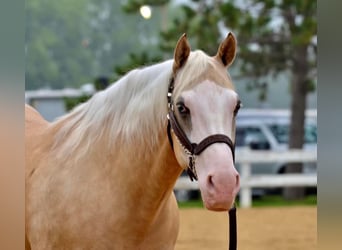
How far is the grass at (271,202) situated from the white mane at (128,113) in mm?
8005

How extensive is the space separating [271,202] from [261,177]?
992mm

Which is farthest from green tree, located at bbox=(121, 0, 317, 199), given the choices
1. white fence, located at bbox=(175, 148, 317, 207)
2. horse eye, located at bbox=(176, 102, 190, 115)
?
horse eye, located at bbox=(176, 102, 190, 115)

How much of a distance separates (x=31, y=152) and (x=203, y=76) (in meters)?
1.18

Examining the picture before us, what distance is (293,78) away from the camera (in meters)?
12.6

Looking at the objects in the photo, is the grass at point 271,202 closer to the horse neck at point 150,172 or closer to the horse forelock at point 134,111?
the horse forelock at point 134,111

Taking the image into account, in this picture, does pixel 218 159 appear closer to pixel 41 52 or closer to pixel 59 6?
pixel 41 52

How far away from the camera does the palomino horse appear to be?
7.91 ft

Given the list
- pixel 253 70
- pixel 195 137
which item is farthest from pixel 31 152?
pixel 253 70

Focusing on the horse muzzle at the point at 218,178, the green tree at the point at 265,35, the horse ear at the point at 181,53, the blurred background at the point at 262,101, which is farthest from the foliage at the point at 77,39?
the horse muzzle at the point at 218,178

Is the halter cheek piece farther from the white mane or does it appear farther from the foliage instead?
the foliage

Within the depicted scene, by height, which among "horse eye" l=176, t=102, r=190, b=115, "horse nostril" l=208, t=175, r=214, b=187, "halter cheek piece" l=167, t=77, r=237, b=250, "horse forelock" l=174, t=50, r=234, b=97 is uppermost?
"horse forelock" l=174, t=50, r=234, b=97

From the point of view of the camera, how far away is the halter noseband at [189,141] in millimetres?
2377

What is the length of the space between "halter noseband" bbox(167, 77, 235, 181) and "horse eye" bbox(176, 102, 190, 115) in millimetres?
45

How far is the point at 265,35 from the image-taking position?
11.8m
